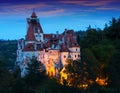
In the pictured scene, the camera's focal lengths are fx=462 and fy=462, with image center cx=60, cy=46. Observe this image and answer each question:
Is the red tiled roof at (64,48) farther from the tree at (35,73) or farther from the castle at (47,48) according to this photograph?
the tree at (35,73)

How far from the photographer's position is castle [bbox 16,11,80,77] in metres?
38.1

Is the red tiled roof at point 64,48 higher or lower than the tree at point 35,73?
higher

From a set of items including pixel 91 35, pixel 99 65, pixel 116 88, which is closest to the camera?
pixel 116 88

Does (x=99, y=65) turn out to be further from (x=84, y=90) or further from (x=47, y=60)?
(x=47, y=60)

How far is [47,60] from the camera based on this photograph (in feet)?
126

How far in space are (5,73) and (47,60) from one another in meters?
3.73

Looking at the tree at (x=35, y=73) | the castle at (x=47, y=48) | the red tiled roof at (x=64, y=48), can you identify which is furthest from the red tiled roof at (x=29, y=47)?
the red tiled roof at (x=64, y=48)

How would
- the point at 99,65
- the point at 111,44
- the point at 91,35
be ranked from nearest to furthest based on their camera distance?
1. the point at 99,65
2. the point at 111,44
3. the point at 91,35

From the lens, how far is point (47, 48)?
38.6 metres

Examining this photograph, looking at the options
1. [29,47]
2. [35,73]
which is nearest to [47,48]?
[29,47]

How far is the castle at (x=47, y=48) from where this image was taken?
125 ft

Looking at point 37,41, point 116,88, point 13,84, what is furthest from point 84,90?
point 37,41

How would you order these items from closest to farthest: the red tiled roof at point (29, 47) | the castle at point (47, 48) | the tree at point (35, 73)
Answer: the tree at point (35, 73) < the castle at point (47, 48) < the red tiled roof at point (29, 47)

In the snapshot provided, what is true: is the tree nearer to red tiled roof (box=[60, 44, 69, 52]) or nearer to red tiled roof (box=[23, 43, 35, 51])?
red tiled roof (box=[23, 43, 35, 51])
